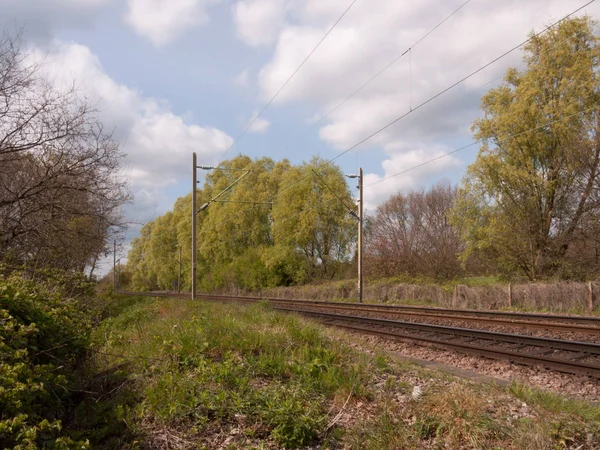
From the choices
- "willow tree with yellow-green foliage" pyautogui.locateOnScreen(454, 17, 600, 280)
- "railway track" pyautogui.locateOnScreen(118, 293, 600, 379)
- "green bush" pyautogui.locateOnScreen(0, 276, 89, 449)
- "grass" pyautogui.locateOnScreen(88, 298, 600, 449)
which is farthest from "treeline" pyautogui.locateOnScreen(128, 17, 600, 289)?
"green bush" pyautogui.locateOnScreen(0, 276, 89, 449)

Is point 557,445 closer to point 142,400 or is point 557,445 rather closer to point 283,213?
point 142,400

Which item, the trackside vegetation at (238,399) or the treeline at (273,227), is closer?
the trackside vegetation at (238,399)

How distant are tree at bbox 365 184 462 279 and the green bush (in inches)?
1088

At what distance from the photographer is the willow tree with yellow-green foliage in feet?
81.1

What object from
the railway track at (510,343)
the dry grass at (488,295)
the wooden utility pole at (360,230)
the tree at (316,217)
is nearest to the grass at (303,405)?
the railway track at (510,343)

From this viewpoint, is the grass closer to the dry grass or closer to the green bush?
the green bush

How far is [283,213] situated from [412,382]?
36177mm

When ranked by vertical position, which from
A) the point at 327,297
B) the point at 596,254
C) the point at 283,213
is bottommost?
the point at 327,297

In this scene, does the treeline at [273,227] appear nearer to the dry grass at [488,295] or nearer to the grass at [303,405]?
the dry grass at [488,295]

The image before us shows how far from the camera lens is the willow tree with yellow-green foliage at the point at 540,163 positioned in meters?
24.7

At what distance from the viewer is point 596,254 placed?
2288cm

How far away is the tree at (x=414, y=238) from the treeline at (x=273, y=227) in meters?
4.09

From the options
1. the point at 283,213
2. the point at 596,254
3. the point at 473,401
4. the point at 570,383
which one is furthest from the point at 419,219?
the point at 473,401

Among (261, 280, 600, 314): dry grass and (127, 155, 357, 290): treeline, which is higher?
(127, 155, 357, 290): treeline
